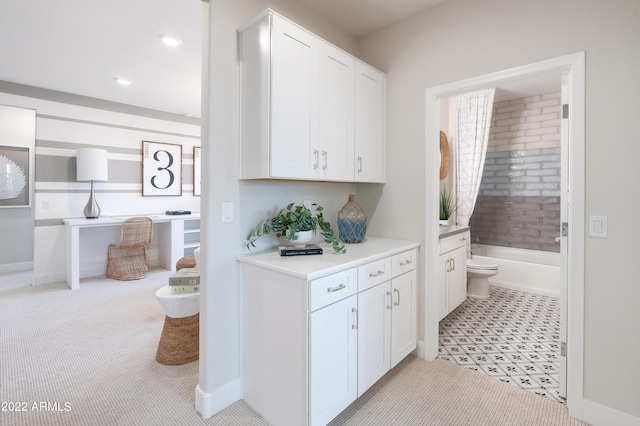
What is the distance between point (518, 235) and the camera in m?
4.54

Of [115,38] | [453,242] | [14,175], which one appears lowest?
[453,242]

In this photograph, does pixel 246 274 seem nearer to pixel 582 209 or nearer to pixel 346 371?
pixel 346 371

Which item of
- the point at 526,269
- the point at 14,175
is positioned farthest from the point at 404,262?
the point at 14,175

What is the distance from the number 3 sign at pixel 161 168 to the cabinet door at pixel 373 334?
4.76 m

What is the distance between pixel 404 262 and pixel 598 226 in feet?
3.72

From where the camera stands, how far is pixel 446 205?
4012mm

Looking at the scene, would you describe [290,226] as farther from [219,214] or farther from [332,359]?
[332,359]

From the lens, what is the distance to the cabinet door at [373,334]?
187 cm

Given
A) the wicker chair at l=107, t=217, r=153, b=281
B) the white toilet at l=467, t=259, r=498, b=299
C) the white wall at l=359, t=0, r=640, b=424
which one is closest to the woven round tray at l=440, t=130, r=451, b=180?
the white toilet at l=467, t=259, r=498, b=299

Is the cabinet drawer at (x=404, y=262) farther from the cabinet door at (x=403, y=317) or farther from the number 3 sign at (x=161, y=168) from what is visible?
the number 3 sign at (x=161, y=168)

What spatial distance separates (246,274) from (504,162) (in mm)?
4408

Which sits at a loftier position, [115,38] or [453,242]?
[115,38]

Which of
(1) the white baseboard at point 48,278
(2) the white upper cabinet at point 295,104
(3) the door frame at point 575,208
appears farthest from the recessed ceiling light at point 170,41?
(1) the white baseboard at point 48,278

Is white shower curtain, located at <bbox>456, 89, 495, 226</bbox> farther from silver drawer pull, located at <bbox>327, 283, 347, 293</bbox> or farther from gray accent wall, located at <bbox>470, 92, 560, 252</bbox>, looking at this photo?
silver drawer pull, located at <bbox>327, 283, 347, 293</bbox>
